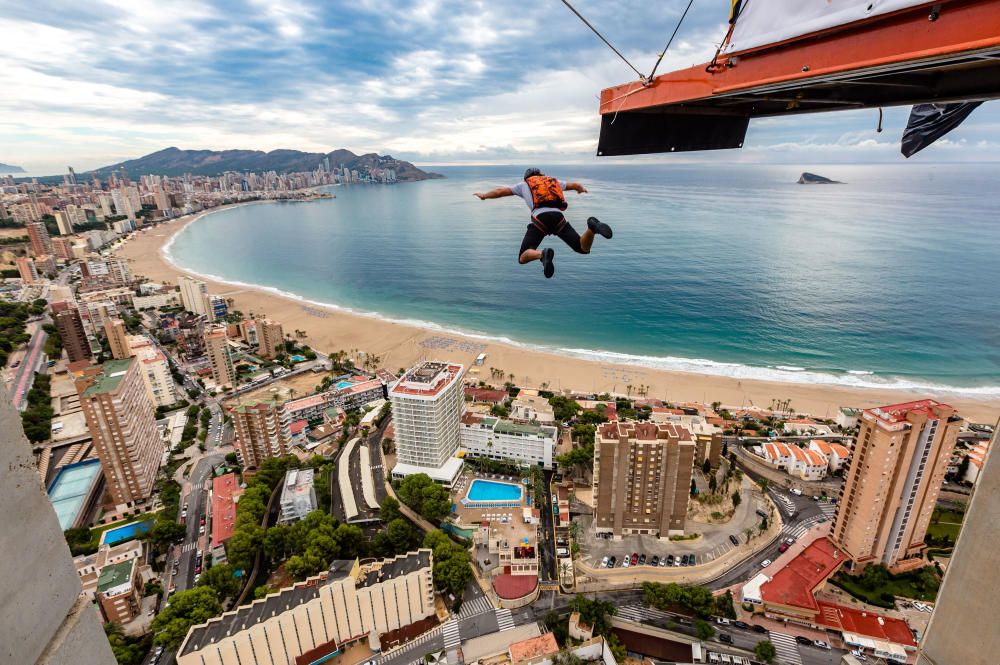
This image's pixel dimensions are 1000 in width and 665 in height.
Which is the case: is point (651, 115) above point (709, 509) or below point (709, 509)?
above

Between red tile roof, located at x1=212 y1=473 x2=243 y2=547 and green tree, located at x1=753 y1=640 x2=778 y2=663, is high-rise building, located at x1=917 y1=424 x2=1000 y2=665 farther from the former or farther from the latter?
red tile roof, located at x1=212 y1=473 x2=243 y2=547

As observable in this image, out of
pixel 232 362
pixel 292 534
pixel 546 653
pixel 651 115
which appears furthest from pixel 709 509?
pixel 232 362

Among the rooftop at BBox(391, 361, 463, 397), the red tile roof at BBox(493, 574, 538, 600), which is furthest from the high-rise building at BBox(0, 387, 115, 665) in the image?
the rooftop at BBox(391, 361, 463, 397)

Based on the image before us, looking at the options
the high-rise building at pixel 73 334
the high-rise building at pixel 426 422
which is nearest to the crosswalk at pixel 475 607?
the high-rise building at pixel 426 422

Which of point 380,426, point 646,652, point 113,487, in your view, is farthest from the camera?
point 380,426

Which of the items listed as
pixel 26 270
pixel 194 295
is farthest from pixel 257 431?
pixel 26 270

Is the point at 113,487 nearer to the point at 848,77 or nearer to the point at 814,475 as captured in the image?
the point at 848,77

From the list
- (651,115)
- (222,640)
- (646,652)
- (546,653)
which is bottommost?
(646,652)
